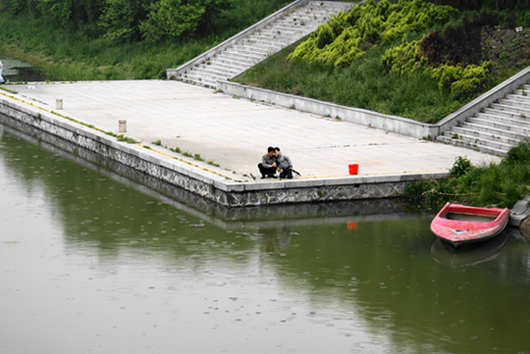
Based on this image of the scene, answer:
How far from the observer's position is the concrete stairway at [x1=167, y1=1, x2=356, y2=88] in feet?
126

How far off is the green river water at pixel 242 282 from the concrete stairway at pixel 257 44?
19582 millimetres

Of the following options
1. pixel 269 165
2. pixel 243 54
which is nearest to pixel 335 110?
pixel 269 165

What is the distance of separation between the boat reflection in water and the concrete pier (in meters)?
3.23

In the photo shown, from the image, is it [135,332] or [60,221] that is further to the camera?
[60,221]

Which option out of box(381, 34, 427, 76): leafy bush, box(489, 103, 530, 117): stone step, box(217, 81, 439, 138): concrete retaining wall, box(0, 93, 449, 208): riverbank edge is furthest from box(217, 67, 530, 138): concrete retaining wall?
box(0, 93, 449, 208): riverbank edge

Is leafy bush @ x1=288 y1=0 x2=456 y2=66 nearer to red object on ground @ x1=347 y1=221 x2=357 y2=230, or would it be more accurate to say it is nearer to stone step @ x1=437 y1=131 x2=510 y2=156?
stone step @ x1=437 y1=131 x2=510 y2=156

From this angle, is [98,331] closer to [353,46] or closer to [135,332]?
[135,332]

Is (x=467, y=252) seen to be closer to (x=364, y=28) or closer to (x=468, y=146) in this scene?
(x=468, y=146)

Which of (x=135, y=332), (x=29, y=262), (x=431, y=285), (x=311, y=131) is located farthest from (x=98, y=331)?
(x=311, y=131)

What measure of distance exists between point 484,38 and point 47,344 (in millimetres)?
21193

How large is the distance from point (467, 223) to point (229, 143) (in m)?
8.92

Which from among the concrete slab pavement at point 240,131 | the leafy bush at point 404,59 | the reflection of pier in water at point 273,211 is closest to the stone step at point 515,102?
the concrete slab pavement at point 240,131

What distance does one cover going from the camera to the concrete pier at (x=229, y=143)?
18.9m

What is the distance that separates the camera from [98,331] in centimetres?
1159
